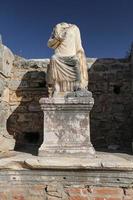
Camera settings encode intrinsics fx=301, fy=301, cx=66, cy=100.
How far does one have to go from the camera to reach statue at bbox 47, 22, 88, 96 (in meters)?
5.03

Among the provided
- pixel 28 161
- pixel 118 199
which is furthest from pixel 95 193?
pixel 28 161

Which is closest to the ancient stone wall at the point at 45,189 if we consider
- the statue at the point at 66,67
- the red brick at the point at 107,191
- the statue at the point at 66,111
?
the red brick at the point at 107,191

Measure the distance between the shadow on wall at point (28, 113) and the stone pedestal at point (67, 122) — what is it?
6.09ft

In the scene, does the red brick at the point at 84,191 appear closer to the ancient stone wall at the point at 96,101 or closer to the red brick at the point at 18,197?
the red brick at the point at 18,197

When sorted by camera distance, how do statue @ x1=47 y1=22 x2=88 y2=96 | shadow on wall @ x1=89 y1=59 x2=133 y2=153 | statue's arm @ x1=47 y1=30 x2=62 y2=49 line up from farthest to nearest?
shadow on wall @ x1=89 y1=59 x2=133 y2=153
statue's arm @ x1=47 y1=30 x2=62 y2=49
statue @ x1=47 y1=22 x2=88 y2=96

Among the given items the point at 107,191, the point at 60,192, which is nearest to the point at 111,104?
the point at 107,191

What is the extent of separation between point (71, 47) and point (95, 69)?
1.62m

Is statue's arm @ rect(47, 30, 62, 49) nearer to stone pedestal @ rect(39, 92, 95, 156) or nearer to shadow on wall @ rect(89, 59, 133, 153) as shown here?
stone pedestal @ rect(39, 92, 95, 156)

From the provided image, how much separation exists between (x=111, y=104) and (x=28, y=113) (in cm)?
185

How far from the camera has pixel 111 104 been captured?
263 inches

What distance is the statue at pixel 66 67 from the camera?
5.03 meters

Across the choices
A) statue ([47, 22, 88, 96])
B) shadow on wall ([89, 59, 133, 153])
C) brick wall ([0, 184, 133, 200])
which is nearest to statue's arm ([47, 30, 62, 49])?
statue ([47, 22, 88, 96])

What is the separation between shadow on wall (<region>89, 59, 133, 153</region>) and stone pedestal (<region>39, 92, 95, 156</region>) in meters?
1.79

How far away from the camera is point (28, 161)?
4.28m
